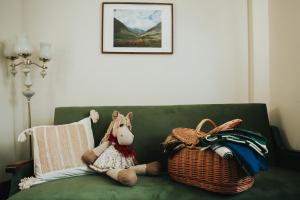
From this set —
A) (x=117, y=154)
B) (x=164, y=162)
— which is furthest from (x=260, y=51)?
(x=117, y=154)

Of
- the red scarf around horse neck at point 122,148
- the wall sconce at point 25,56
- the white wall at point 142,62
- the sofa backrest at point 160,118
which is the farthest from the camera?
the white wall at point 142,62

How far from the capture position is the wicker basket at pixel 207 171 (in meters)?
1.39

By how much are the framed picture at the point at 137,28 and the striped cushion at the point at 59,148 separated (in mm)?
887

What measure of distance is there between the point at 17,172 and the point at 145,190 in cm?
77

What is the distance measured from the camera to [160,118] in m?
2.02

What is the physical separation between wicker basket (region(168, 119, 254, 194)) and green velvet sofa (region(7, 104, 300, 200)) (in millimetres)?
40

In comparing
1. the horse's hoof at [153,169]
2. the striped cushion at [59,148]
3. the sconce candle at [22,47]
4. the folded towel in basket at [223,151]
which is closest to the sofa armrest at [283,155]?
the folded towel in basket at [223,151]

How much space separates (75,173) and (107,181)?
0.25 metres

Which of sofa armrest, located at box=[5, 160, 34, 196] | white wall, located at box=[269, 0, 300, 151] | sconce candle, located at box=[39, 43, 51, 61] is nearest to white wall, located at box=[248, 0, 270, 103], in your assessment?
white wall, located at box=[269, 0, 300, 151]

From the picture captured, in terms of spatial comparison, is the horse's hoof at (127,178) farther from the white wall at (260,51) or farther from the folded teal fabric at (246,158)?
the white wall at (260,51)

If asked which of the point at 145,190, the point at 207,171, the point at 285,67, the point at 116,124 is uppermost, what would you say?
the point at 285,67

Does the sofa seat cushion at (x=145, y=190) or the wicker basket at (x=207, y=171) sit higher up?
the wicker basket at (x=207, y=171)

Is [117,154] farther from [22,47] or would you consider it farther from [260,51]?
[260,51]

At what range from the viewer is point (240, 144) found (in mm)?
1426
